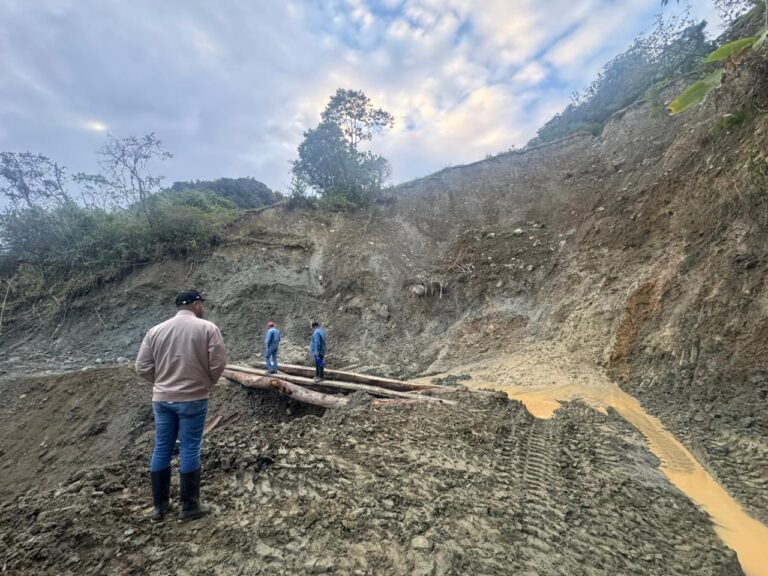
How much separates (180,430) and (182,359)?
53 centimetres

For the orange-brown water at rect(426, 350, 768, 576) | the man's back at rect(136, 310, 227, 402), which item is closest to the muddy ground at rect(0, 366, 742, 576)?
the orange-brown water at rect(426, 350, 768, 576)

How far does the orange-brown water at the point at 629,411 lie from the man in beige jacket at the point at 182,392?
13.3 ft

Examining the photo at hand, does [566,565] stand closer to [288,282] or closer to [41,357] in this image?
[288,282]

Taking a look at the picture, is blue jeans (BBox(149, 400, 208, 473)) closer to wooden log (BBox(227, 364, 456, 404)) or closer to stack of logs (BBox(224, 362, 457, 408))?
stack of logs (BBox(224, 362, 457, 408))

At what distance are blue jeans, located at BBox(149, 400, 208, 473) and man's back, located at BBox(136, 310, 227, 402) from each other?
0.06 metres

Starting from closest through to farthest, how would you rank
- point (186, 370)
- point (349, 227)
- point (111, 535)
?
point (111, 535), point (186, 370), point (349, 227)

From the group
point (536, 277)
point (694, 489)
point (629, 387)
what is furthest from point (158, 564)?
point (536, 277)

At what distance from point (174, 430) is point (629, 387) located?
7264 mm

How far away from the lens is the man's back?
270cm

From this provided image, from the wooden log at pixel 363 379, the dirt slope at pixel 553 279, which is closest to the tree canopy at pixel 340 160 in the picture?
the dirt slope at pixel 553 279

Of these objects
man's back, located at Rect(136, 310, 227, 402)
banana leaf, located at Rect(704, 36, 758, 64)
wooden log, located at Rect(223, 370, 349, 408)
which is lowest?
wooden log, located at Rect(223, 370, 349, 408)

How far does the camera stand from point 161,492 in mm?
2521

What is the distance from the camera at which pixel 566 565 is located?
2.26 meters

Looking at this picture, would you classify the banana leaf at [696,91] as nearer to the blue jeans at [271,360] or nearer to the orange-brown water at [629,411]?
the orange-brown water at [629,411]
